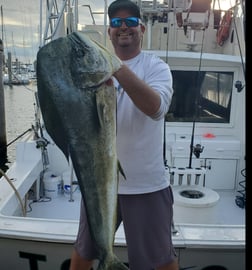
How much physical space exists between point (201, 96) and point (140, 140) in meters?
3.42

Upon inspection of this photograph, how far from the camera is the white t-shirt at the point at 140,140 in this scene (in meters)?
1.78

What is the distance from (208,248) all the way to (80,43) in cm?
186

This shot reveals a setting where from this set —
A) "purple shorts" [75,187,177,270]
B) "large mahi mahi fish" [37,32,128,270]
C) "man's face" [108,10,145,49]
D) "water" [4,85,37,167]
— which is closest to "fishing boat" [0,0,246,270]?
"purple shorts" [75,187,177,270]

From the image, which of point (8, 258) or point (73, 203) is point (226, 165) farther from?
point (8, 258)

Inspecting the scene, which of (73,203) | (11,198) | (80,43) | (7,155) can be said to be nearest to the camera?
(80,43)

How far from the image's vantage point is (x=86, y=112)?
53.8 inches

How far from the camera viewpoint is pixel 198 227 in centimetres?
271

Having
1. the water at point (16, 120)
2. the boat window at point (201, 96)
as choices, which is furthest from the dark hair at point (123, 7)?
the water at point (16, 120)

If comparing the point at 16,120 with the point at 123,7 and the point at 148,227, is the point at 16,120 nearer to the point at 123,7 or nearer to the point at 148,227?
the point at 148,227

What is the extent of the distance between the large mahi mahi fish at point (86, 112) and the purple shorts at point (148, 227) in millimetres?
280

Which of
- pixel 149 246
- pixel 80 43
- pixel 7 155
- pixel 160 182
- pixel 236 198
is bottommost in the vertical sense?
pixel 7 155

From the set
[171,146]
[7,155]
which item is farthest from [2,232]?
[7,155]

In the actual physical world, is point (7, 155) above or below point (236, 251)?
below

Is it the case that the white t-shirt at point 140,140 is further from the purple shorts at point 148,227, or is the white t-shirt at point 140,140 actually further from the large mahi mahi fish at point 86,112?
the large mahi mahi fish at point 86,112
